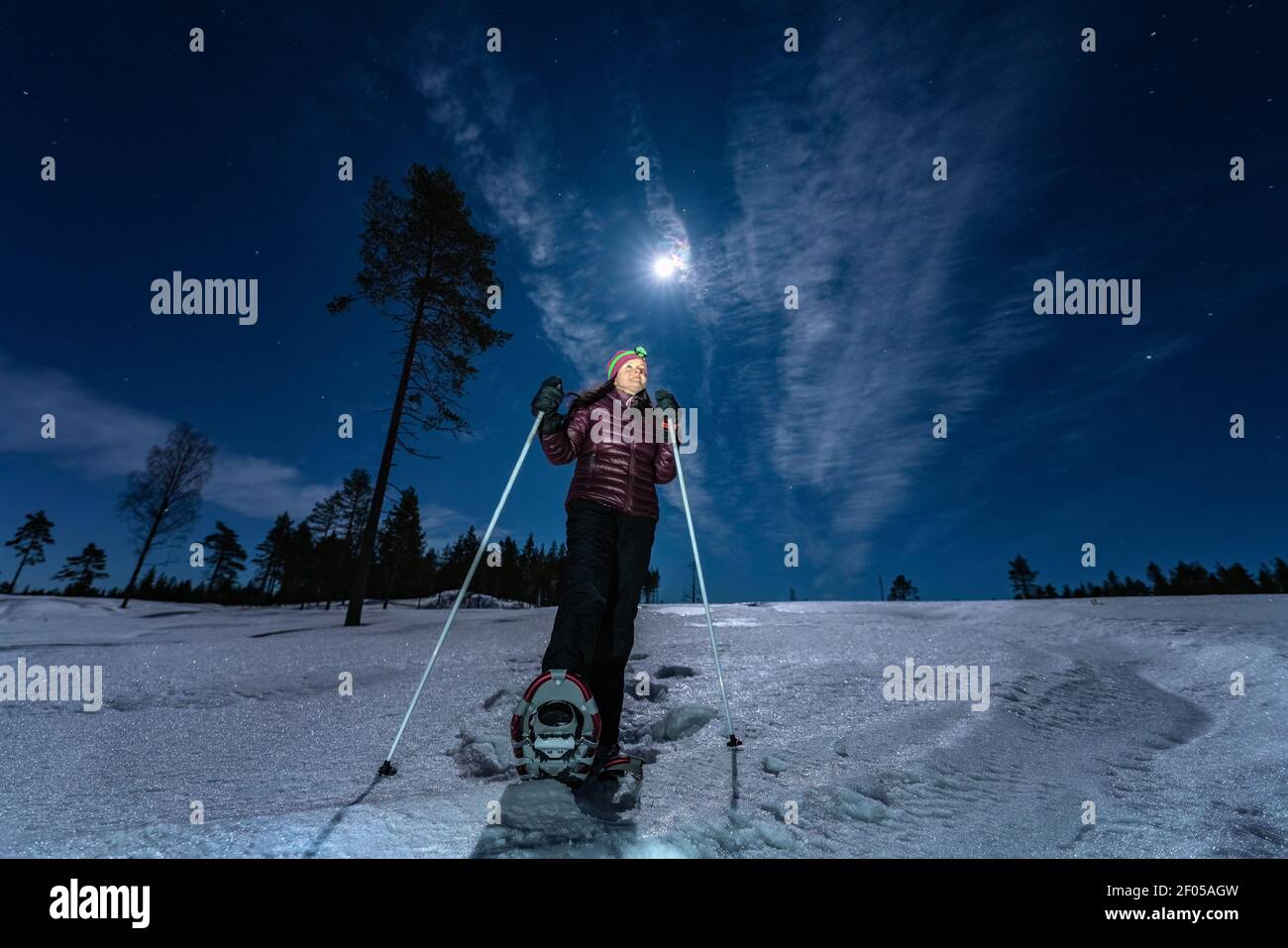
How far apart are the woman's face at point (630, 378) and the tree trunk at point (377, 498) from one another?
9.86m

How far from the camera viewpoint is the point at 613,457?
360 centimetres

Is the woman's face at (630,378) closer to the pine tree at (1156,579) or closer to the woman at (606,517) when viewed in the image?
the woman at (606,517)

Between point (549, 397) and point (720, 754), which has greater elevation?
point (549, 397)

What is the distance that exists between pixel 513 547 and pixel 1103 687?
73592 mm

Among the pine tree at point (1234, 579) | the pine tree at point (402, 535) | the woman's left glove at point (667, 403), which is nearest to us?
the woman's left glove at point (667, 403)

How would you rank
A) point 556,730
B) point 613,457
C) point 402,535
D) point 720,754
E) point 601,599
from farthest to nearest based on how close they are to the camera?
1. point 402,535
2. point 613,457
3. point 720,754
4. point 601,599
5. point 556,730

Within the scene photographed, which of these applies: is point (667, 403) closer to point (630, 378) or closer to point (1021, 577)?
point (630, 378)

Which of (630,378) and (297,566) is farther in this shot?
(297,566)

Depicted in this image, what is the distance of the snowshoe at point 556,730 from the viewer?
2529 millimetres

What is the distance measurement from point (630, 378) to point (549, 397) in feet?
2.31

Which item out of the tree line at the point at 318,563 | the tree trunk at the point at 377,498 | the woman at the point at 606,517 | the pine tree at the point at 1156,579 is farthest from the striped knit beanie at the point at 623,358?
the pine tree at the point at 1156,579

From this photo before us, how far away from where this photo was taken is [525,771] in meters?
2.51

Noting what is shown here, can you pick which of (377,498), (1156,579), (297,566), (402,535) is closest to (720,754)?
(377,498)

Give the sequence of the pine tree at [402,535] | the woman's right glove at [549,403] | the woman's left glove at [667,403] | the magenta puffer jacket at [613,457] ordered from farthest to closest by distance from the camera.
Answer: the pine tree at [402,535]
the woman's left glove at [667,403]
the woman's right glove at [549,403]
the magenta puffer jacket at [613,457]
